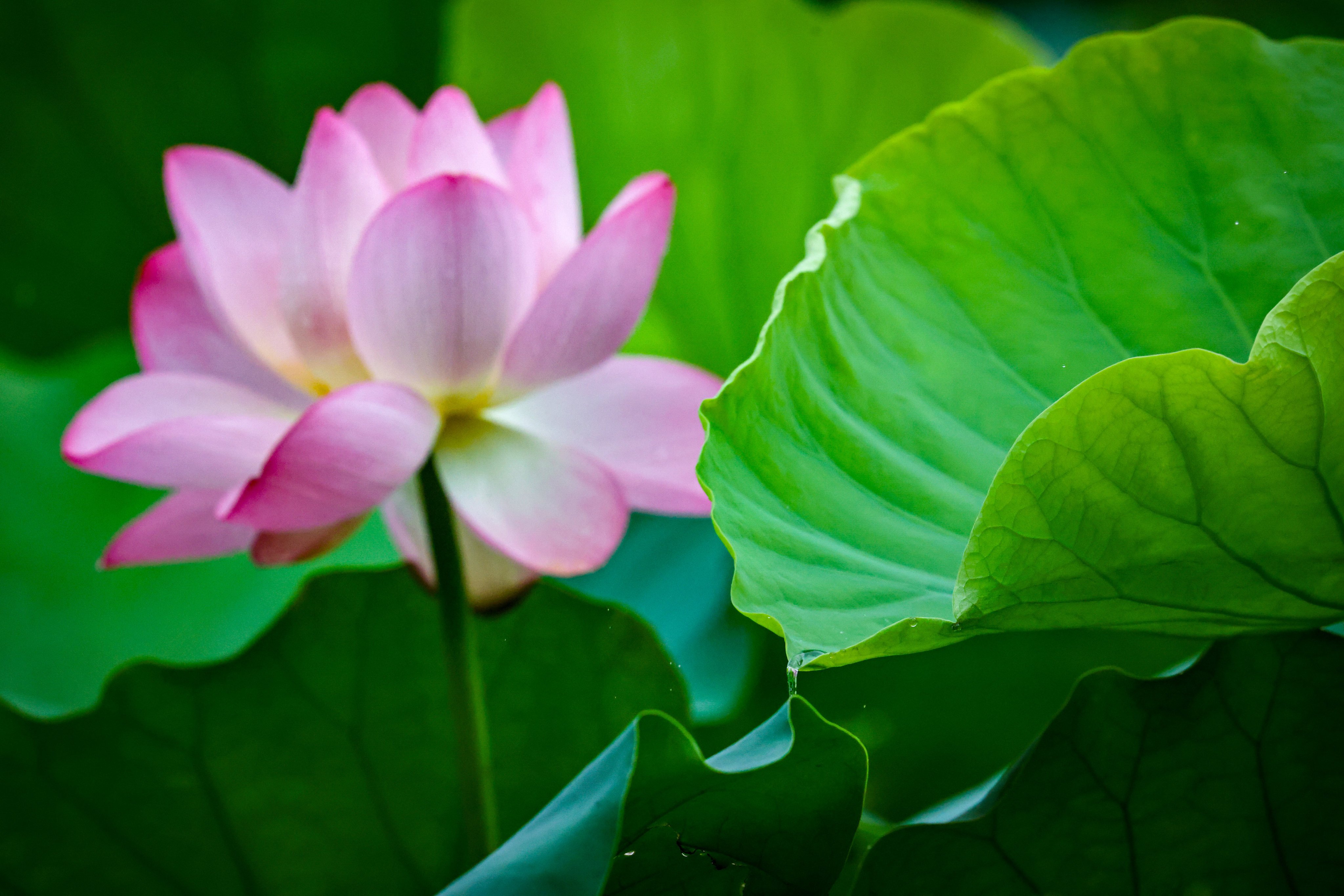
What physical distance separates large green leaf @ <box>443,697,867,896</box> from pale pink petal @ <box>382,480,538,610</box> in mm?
112

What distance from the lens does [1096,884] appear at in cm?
36

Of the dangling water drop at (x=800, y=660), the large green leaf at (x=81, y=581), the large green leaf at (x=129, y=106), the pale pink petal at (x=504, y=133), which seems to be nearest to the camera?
the dangling water drop at (x=800, y=660)

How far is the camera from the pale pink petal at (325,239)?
428 mm

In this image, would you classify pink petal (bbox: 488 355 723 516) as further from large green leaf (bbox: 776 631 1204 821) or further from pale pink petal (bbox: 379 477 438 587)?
large green leaf (bbox: 776 631 1204 821)

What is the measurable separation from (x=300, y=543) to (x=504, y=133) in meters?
0.23

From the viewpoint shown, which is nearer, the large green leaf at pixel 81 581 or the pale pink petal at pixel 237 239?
the pale pink petal at pixel 237 239

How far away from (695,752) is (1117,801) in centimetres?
13

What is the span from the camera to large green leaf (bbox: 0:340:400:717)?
670 mm

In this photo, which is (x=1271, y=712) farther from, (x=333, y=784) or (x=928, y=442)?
(x=333, y=784)

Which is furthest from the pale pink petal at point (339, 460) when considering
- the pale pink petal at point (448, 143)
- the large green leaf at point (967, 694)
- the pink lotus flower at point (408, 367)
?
the large green leaf at point (967, 694)

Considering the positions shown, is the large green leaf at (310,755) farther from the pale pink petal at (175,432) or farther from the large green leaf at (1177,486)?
the large green leaf at (1177,486)

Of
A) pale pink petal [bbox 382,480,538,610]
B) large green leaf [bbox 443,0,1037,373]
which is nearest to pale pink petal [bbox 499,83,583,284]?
pale pink petal [bbox 382,480,538,610]

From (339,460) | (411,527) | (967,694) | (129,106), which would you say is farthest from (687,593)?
(129,106)

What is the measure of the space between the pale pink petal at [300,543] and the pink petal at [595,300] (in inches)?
3.5
